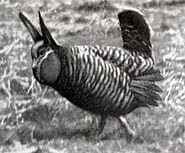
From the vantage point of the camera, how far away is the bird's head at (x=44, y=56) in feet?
4.23

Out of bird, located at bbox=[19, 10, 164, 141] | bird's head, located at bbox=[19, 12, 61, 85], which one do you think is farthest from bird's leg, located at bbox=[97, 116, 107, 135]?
bird's head, located at bbox=[19, 12, 61, 85]

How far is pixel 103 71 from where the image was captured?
4.24ft

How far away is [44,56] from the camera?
1.30 meters

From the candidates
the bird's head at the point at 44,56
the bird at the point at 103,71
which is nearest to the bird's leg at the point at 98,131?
the bird at the point at 103,71

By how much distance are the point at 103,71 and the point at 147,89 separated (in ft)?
0.31

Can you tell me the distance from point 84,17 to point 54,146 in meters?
0.25

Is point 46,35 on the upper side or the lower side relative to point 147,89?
upper

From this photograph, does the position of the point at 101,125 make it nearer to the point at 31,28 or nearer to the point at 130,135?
the point at 130,135

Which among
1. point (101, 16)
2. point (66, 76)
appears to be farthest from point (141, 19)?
point (66, 76)

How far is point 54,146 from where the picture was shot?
4.28 feet

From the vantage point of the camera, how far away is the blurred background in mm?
1304

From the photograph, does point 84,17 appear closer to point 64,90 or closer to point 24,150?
point 64,90

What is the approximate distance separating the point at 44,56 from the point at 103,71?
0.11 metres

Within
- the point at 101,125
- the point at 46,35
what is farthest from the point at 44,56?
the point at 101,125
